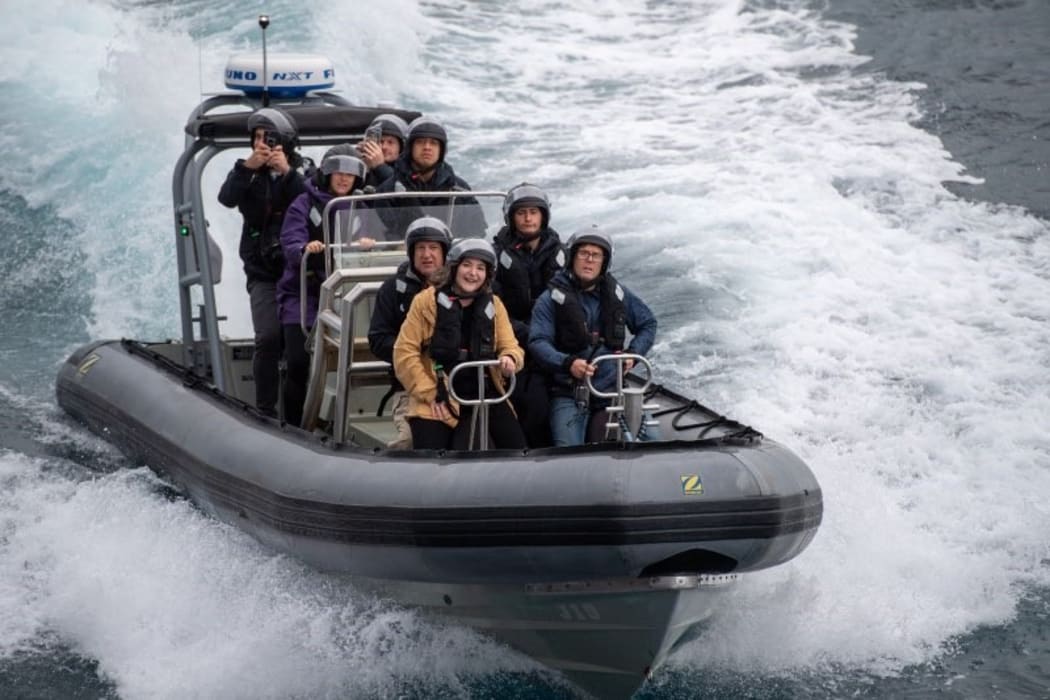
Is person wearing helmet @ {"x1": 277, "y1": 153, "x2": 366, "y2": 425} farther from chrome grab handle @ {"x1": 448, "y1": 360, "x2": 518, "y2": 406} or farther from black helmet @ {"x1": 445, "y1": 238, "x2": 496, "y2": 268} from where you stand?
chrome grab handle @ {"x1": 448, "y1": 360, "x2": 518, "y2": 406}

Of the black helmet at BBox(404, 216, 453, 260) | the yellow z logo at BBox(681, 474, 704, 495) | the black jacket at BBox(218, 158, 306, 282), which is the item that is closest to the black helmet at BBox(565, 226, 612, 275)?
the black helmet at BBox(404, 216, 453, 260)

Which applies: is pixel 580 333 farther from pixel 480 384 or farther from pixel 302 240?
pixel 302 240

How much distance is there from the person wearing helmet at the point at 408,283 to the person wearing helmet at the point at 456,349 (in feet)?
0.45

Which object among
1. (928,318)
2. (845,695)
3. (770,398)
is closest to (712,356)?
(770,398)

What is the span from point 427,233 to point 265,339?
5.64 ft

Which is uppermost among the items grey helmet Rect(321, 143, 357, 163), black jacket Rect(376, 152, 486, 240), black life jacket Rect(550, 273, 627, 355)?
grey helmet Rect(321, 143, 357, 163)

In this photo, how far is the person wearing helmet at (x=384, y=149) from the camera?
923 centimetres

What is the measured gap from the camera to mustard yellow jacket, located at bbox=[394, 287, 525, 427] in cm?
779

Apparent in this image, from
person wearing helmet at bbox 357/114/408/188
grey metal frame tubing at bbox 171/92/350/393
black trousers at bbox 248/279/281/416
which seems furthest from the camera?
grey metal frame tubing at bbox 171/92/350/393

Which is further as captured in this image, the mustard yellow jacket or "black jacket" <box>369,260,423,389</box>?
"black jacket" <box>369,260,423,389</box>

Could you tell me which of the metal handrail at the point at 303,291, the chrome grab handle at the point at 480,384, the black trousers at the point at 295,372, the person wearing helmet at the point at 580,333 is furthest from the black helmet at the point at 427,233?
the black trousers at the point at 295,372

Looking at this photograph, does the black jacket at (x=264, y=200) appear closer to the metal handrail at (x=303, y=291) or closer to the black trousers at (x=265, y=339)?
the black trousers at (x=265, y=339)

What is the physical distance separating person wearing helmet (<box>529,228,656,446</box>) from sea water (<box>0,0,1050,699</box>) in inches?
39.7

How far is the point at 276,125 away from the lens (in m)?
9.16
